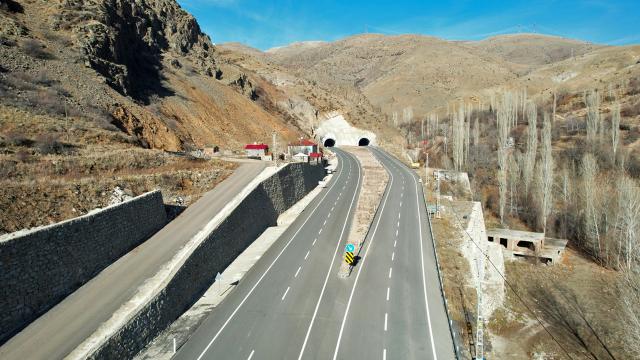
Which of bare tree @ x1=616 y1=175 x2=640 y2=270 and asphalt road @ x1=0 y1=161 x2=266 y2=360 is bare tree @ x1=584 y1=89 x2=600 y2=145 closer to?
bare tree @ x1=616 y1=175 x2=640 y2=270

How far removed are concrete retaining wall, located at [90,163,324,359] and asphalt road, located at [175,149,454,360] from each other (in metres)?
1.64

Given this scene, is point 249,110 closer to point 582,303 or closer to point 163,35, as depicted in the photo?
point 163,35

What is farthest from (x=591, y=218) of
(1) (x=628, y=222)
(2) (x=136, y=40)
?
(2) (x=136, y=40)

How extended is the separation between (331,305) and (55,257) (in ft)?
40.8

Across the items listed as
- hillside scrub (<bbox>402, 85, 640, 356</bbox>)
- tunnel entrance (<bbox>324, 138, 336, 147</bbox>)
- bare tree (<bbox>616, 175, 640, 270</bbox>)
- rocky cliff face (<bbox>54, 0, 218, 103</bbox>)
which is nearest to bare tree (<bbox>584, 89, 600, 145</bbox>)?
hillside scrub (<bbox>402, 85, 640, 356</bbox>)

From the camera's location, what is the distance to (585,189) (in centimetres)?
4441

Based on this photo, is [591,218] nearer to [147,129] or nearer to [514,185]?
[514,185]

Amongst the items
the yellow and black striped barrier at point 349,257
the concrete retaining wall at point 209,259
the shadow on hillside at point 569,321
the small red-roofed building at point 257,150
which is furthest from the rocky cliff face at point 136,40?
the shadow on hillside at point 569,321

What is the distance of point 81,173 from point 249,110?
45.0 meters

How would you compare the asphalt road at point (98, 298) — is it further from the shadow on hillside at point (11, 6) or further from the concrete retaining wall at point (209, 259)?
the shadow on hillside at point (11, 6)

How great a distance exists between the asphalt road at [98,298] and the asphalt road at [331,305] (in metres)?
3.62

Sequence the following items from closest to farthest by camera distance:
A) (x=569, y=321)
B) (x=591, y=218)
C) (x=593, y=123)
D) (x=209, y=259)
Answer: (x=209, y=259) → (x=569, y=321) → (x=591, y=218) → (x=593, y=123)

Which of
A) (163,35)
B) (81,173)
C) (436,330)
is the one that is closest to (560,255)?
(436,330)

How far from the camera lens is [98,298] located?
17.2m
